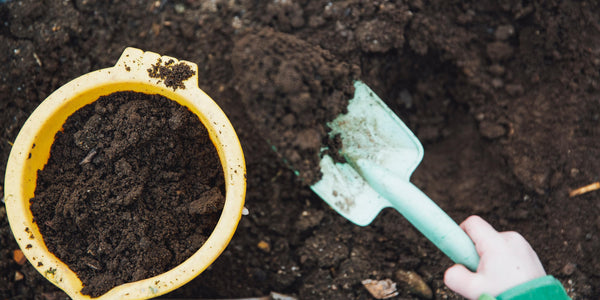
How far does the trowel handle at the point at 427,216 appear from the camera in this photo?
1.15 metres

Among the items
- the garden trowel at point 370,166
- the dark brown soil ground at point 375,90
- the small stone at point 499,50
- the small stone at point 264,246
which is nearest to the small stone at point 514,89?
the dark brown soil ground at point 375,90

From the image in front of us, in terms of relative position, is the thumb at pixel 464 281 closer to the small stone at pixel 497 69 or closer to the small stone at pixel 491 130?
the small stone at pixel 491 130

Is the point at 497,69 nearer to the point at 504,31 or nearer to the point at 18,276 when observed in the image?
the point at 504,31

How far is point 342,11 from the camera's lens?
4.44 ft

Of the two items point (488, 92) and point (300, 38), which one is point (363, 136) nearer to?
point (300, 38)

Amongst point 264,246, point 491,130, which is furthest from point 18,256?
point 491,130

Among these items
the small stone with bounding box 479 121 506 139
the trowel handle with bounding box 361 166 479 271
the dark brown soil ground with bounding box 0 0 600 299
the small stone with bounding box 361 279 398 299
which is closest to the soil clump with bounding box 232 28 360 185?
the dark brown soil ground with bounding box 0 0 600 299

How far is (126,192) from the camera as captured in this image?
1034mm

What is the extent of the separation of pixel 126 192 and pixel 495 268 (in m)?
0.96

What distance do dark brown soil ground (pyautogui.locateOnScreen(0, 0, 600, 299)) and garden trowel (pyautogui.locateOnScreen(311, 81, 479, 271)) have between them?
10 centimetres

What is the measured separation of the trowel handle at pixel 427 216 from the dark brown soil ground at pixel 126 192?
504 mm

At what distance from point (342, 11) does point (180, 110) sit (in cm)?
63

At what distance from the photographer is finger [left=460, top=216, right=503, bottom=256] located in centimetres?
112

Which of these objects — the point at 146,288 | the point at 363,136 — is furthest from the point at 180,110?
the point at 363,136
